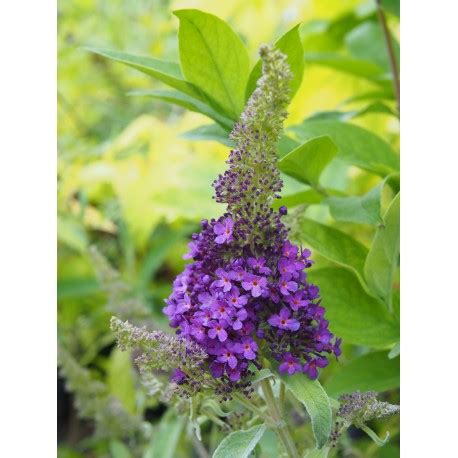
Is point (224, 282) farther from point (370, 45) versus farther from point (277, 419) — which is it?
point (370, 45)

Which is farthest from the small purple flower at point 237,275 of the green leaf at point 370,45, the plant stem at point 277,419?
the green leaf at point 370,45

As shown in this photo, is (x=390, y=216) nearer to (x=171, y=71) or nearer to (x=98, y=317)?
(x=171, y=71)

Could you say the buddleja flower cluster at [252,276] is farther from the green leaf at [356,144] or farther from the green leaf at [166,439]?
the green leaf at [166,439]

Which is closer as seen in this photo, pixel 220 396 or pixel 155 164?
pixel 220 396

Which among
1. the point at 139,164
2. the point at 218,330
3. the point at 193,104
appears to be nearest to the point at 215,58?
the point at 193,104

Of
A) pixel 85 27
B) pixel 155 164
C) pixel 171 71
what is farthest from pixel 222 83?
pixel 85 27

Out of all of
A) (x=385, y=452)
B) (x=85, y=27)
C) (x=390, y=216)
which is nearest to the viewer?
(x=390, y=216)

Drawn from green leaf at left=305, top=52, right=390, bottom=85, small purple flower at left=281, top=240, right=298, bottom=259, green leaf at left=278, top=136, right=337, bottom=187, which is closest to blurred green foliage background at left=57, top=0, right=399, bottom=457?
green leaf at left=305, top=52, right=390, bottom=85
